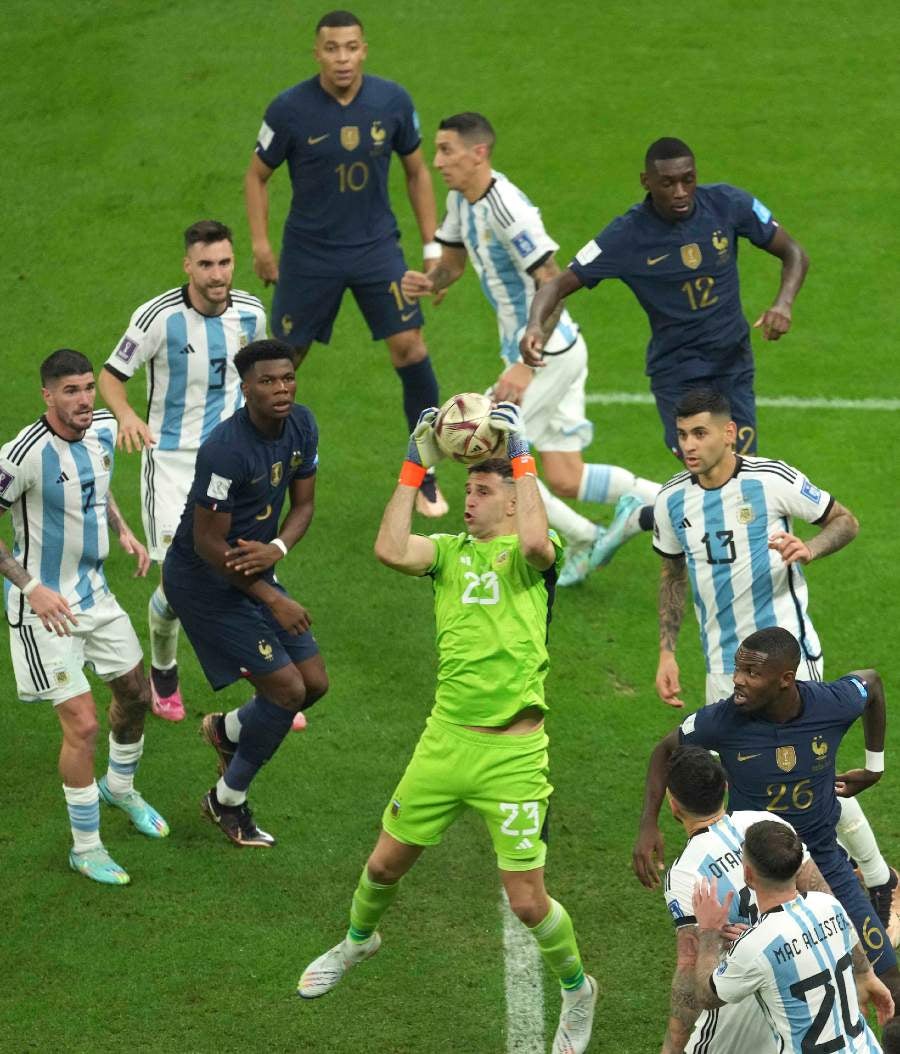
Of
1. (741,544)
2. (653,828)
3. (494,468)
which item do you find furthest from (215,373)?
(653,828)

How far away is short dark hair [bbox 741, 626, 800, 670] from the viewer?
6176mm

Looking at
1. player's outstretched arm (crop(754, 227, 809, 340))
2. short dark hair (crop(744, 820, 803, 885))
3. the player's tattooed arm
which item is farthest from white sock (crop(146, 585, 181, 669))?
short dark hair (crop(744, 820, 803, 885))

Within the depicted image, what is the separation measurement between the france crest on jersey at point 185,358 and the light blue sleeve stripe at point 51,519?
1.27 meters

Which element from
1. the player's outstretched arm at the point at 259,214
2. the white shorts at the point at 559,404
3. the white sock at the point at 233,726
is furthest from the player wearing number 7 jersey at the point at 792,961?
the player's outstretched arm at the point at 259,214

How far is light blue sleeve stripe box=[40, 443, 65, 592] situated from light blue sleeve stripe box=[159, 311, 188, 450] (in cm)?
139

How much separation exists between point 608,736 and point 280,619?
80.9 inches

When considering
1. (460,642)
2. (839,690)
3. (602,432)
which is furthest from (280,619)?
(602,432)

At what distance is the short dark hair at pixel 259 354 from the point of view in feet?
23.8

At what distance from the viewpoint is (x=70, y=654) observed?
7586 mm

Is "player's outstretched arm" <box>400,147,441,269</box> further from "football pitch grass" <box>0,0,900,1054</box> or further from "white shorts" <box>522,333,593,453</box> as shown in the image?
"football pitch grass" <box>0,0,900,1054</box>

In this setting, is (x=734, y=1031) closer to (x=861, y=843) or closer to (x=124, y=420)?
(x=861, y=843)

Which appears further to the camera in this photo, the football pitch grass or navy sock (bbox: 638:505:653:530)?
navy sock (bbox: 638:505:653:530)

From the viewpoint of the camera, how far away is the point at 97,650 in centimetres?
777

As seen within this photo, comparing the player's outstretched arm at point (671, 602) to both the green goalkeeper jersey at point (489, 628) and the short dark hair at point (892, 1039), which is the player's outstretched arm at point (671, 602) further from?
the short dark hair at point (892, 1039)
